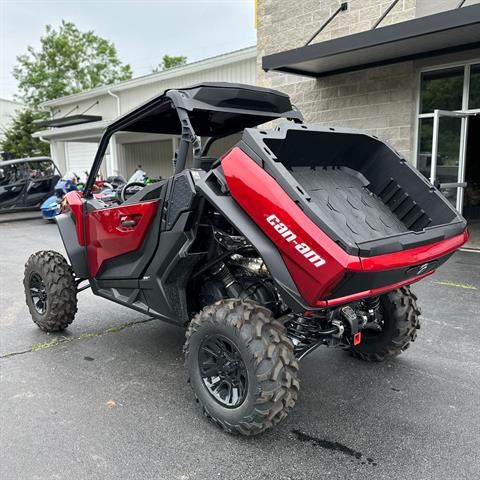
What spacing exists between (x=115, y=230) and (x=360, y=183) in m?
1.90

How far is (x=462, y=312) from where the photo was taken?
505 centimetres

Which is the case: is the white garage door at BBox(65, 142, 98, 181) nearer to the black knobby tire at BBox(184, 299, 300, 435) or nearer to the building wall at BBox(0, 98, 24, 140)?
the building wall at BBox(0, 98, 24, 140)

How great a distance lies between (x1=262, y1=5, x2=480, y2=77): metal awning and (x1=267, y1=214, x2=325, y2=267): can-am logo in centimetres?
635

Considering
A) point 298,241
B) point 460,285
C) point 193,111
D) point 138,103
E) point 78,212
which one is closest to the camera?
point 298,241

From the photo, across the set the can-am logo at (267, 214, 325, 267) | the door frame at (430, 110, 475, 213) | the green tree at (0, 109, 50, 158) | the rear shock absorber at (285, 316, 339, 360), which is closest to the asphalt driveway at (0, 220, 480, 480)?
the rear shock absorber at (285, 316, 339, 360)

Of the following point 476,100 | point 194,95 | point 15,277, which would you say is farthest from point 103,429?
point 476,100

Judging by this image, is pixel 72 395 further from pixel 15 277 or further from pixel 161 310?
pixel 15 277

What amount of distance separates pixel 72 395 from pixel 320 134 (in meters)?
2.46

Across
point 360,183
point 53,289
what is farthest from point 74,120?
point 360,183

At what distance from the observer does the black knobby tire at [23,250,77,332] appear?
4301 mm

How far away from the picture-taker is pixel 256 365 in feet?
8.43

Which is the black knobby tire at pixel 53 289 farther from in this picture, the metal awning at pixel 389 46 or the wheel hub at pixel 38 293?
the metal awning at pixel 389 46

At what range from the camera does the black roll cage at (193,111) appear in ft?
10.3

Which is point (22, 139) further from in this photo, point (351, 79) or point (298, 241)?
point (298, 241)
